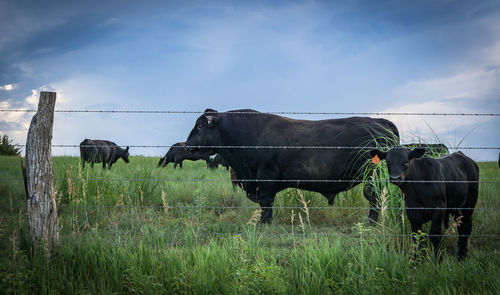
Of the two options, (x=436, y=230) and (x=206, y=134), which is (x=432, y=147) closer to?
(x=436, y=230)

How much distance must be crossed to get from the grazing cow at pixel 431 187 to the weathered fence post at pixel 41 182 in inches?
155

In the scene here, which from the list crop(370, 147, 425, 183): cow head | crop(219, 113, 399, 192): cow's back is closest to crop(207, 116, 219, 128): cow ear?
crop(219, 113, 399, 192): cow's back

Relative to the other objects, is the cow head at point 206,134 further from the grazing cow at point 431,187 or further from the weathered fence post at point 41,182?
the grazing cow at point 431,187

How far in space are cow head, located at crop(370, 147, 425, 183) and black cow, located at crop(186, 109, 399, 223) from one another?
230 centimetres

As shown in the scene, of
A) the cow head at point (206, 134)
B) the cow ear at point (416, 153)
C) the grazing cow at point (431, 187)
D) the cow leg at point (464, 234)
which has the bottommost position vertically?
the cow leg at point (464, 234)

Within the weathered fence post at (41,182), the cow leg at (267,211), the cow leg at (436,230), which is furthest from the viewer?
the cow leg at (267,211)

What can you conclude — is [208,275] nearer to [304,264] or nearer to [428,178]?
[304,264]


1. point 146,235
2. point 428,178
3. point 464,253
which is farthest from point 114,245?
point 464,253

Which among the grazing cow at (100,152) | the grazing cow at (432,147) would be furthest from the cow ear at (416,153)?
the grazing cow at (100,152)

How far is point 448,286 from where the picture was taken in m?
4.16

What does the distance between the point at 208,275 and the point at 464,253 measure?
139 inches

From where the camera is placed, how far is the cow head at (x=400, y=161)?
→ 5.04 metres

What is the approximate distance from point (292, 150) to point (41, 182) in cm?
453

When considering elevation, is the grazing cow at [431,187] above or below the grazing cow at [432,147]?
below
